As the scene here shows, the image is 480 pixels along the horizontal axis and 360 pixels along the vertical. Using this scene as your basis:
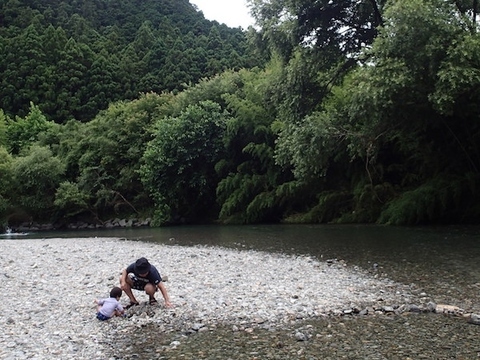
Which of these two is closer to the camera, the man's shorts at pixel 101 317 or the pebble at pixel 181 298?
the pebble at pixel 181 298

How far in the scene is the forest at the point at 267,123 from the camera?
50.4 feet

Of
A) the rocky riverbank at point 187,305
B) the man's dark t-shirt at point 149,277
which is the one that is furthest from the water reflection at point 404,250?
the man's dark t-shirt at point 149,277

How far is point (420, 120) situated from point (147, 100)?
1117 inches

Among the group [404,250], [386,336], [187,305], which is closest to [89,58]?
[404,250]

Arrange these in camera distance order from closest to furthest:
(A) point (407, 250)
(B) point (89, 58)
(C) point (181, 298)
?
1. (C) point (181, 298)
2. (A) point (407, 250)
3. (B) point (89, 58)

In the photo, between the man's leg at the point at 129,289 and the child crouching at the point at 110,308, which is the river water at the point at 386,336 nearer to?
the child crouching at the point at 110,308

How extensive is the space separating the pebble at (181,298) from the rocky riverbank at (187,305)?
0.06ft

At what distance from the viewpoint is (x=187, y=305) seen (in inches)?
318

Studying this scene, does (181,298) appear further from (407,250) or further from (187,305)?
(407,250)

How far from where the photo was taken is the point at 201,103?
1325 inches

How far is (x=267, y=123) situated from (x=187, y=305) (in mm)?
23924

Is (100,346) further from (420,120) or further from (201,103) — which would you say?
(201,103)

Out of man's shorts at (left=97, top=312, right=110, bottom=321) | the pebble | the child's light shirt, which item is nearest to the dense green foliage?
the pebble

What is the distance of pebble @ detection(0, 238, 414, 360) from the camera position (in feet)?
21.9
